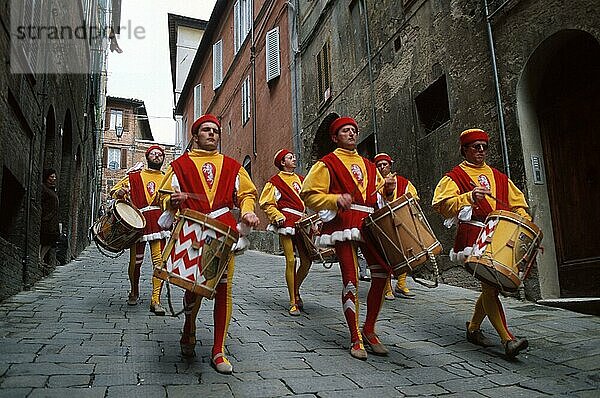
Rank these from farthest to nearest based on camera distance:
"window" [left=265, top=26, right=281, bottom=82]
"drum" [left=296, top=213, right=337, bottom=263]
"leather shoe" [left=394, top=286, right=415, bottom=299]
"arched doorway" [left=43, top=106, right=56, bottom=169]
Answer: "window" [left=265, top=26, right=281, bottom=82] → "arched doorway" [left=43, top=106, right=56, bottom=169] → "leather shoe" [left=394, top=286, right=415, bottom=299] → "drum" [left=296, top=213, right=337, bottom=263]

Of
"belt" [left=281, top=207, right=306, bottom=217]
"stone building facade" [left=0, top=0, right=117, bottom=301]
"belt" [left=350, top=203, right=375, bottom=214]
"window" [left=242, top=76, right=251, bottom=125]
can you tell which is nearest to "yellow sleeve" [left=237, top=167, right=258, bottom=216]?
"belt" [left=350, top=203, right=375, bottom=214]

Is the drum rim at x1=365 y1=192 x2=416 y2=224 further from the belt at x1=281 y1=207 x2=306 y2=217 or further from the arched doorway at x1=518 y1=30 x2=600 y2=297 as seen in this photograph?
the arched doorway at x1=518 y1=30 x2=600 y2=297

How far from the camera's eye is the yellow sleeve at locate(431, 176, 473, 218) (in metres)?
4.33

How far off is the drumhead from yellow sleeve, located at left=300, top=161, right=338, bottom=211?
7.37 ft

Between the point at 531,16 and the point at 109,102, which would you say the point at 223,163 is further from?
the point at 109,102

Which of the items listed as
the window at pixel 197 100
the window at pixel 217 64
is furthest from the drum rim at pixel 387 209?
the window at pixel 197 100

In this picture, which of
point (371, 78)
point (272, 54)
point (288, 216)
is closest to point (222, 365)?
point (288, 216)

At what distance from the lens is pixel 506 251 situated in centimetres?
381

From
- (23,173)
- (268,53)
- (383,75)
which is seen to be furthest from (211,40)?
(23,173)

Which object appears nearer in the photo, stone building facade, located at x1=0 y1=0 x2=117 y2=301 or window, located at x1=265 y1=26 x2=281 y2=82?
stone building facade, located at x1=0 y1=0 x2=117 y2=301

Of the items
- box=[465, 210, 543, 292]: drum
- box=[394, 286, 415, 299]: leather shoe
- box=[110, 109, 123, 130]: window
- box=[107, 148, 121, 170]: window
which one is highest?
box=[110, 109, 123, 130]: window

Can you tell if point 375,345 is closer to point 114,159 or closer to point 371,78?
point 371,78

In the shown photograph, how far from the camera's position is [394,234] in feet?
12.7

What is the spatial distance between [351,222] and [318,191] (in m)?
0.36
